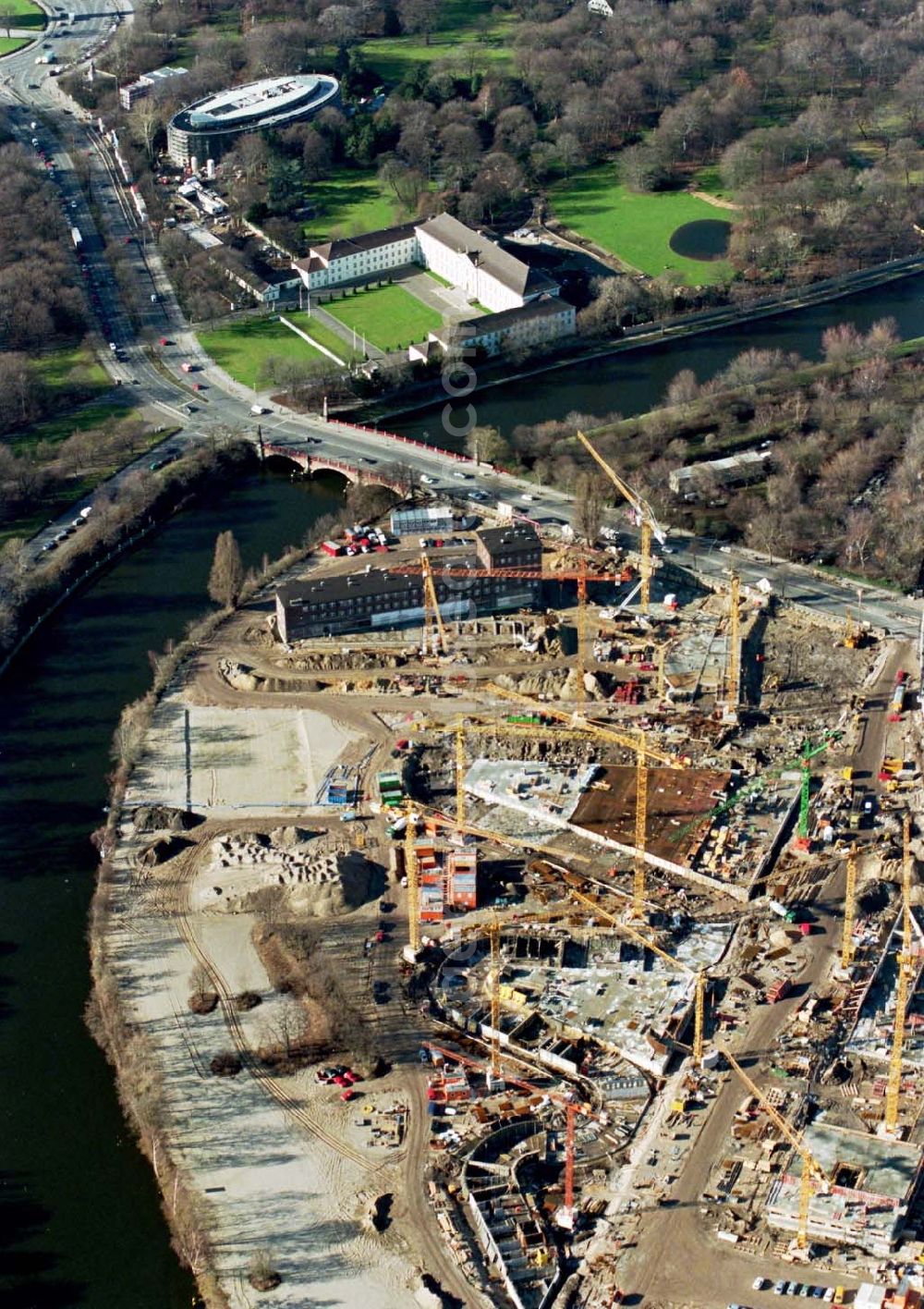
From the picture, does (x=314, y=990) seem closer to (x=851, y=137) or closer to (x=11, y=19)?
(x=851, y=137)

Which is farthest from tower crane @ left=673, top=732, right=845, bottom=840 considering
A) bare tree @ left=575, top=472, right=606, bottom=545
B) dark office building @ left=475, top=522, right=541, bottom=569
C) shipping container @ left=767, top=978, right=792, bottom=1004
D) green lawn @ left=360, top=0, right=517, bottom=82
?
green lawn @ left=360, top=0, right=517, bottom=82

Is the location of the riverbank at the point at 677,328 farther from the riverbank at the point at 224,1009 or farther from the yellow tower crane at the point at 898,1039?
the yellow tower crane at the point at 898,1039

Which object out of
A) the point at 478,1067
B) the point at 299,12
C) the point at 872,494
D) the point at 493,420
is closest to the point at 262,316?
the point at 493,420

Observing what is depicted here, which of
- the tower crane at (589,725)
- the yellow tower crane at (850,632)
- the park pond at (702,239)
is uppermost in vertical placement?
the park pond at (702,239)

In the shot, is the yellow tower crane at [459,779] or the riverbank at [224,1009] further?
the yellow tower crane at [459,779]

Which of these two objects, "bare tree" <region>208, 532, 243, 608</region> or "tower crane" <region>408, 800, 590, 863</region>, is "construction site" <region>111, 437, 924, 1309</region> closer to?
"tower crane" <region>408, 800, 590, 863</region>

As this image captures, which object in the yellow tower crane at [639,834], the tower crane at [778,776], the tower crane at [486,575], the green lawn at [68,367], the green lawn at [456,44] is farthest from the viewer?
the green lawn at [456,44]

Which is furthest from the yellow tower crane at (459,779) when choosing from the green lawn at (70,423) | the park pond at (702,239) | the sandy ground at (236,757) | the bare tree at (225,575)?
the park pond at (702,239)
